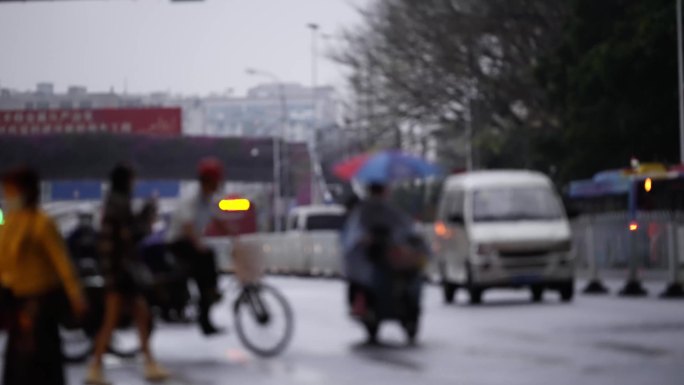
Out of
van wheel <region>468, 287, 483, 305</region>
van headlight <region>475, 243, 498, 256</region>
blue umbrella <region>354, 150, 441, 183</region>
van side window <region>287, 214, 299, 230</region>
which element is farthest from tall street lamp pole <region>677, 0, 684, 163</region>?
van headlight <region>475, 243, 498, 256</region>

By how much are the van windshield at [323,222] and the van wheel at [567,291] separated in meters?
27.2

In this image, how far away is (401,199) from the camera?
70.7 metres

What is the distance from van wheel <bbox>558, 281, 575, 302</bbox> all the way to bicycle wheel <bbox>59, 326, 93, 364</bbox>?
1170cm

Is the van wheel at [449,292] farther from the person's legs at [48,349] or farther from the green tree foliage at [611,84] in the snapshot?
the green tree foliage at [611,84]

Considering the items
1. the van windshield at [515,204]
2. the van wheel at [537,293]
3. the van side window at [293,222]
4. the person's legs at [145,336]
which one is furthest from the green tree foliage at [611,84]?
the person's legs at [145,336]

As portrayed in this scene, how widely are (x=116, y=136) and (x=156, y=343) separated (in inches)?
724

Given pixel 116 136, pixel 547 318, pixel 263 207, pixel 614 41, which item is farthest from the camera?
pixel 263 207

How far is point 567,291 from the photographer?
99.6 feet

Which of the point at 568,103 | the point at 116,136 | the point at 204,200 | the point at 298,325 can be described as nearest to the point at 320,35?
the point at 568,103

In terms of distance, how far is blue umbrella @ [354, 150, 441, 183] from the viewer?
95.9ft

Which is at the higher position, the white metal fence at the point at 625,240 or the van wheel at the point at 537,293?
the white metal fence at the point at 625,240

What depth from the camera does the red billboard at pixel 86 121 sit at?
2748cm

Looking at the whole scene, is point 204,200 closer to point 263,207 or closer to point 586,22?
point 586,22

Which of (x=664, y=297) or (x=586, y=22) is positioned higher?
(x=586, y=22)
